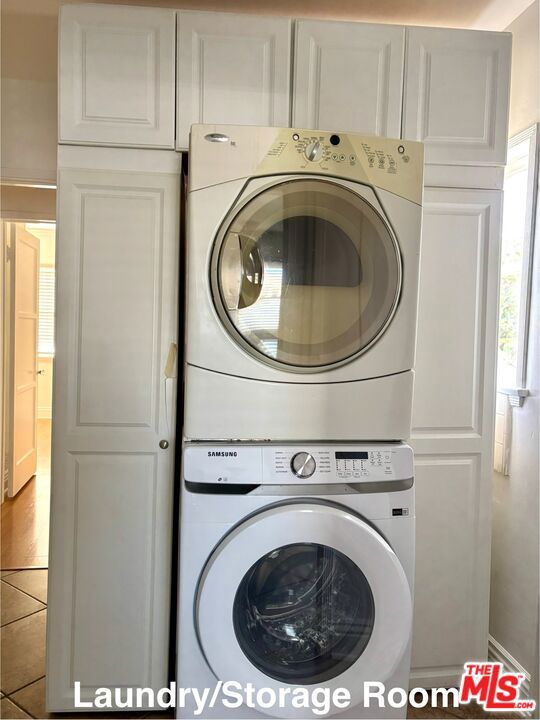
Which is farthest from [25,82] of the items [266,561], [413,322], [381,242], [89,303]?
[266,561]

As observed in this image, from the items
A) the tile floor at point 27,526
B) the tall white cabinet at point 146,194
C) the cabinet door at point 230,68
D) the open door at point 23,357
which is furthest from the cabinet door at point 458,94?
the open door at point 23,357

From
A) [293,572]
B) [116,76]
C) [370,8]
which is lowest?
[293,572]

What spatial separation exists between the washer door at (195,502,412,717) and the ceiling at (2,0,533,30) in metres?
1.91

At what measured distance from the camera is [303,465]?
4.79ft

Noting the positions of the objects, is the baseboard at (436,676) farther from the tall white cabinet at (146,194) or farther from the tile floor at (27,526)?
the tile floor at (27,526)

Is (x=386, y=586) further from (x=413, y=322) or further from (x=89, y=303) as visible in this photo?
(x=89, y=303)

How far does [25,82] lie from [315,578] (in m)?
2.39

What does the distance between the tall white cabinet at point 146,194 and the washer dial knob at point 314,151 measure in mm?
312

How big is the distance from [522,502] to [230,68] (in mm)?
1849

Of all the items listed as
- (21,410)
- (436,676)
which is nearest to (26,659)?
(436,676)

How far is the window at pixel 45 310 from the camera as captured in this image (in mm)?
6855

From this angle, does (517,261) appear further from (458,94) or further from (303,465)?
(303,465)

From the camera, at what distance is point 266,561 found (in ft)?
4.66

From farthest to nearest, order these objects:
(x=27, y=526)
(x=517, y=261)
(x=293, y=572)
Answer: (x=27, y=526)
(x=517, y=261)
(x=293, y=572)
